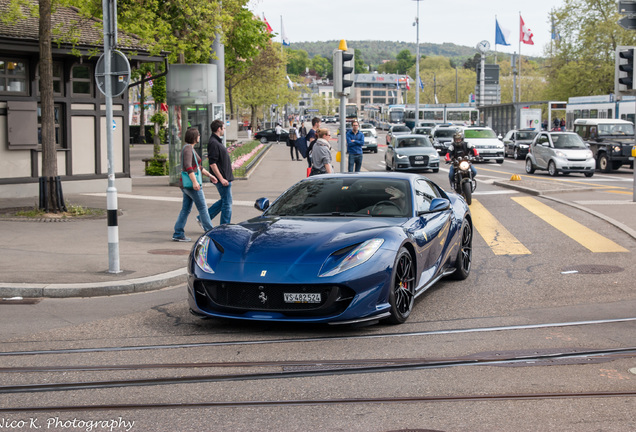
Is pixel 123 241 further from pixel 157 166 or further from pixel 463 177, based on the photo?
pixel 157 166

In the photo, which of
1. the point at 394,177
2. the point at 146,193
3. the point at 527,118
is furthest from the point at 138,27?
the point at 527,118

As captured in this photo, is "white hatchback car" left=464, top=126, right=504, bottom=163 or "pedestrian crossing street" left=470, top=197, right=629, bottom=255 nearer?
"pedestrian crossing street" left=470, top=197, right=629, bottom=255

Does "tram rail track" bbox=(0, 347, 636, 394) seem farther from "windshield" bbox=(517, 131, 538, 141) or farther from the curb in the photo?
"windshield" bbox=(517, 131, 538, 141)

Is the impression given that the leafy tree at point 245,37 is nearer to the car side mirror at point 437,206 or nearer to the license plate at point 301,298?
the car side mirror at point 437,206

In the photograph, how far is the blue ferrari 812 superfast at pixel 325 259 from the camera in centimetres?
662

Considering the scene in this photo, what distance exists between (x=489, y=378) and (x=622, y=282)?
15.3 ft

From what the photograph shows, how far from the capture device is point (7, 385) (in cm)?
531

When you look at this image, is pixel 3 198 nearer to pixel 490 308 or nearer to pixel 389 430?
pixel 490 308

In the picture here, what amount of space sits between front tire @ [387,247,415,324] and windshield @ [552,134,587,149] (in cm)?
2506

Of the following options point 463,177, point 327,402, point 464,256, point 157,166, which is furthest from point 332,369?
point 157,166

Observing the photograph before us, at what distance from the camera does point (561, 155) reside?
30297 mm

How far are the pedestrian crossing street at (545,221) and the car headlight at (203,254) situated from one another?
5.94m

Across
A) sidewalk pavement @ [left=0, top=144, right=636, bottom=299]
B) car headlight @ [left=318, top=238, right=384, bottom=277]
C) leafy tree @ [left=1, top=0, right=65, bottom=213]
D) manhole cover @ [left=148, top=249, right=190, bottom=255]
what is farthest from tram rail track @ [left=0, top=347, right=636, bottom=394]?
leafy tree @ [left=1, top=0, right=65, bottom=213]

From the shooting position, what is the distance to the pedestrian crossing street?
12297 mm
